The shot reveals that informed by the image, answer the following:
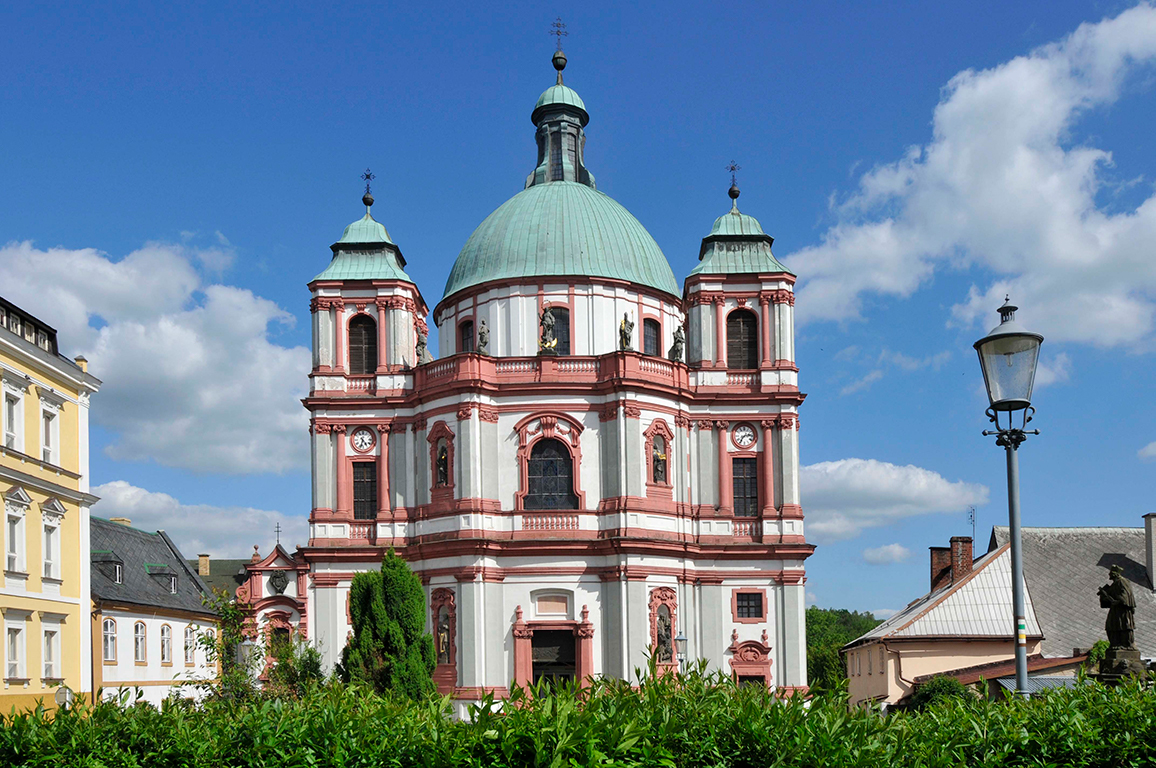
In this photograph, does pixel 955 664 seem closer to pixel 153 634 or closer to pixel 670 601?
pixel 670 601

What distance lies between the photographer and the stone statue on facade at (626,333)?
43344 millimetres

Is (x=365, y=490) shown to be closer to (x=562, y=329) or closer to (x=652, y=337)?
(x=562, y=329)

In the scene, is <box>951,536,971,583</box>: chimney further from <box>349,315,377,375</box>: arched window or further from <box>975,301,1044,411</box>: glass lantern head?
<box>975,301,1044,411</box>: glass lantern head

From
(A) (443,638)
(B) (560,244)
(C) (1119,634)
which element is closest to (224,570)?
(A) (443,638)

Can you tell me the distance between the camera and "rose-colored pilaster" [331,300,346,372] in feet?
151

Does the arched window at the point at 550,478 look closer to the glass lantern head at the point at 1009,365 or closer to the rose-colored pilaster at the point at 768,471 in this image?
the rose-colored pilaster at the point at 768,471

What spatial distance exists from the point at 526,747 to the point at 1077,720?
16.8 feet

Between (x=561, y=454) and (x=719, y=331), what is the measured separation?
858 cm

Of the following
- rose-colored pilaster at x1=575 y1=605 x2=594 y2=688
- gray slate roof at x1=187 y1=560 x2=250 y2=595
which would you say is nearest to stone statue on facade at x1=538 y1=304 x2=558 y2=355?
rose-colored pilaster at x1=575 y1=605 x2=594 y2=688

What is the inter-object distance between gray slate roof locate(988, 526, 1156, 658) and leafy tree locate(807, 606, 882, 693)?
8.85 m

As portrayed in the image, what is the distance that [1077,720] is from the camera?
10617mm

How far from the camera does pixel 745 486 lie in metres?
44.8

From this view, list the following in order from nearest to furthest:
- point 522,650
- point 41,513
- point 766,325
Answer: point 41,513 → point 522,650 → point 766,325

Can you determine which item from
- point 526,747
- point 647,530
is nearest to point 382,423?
point 647,530
